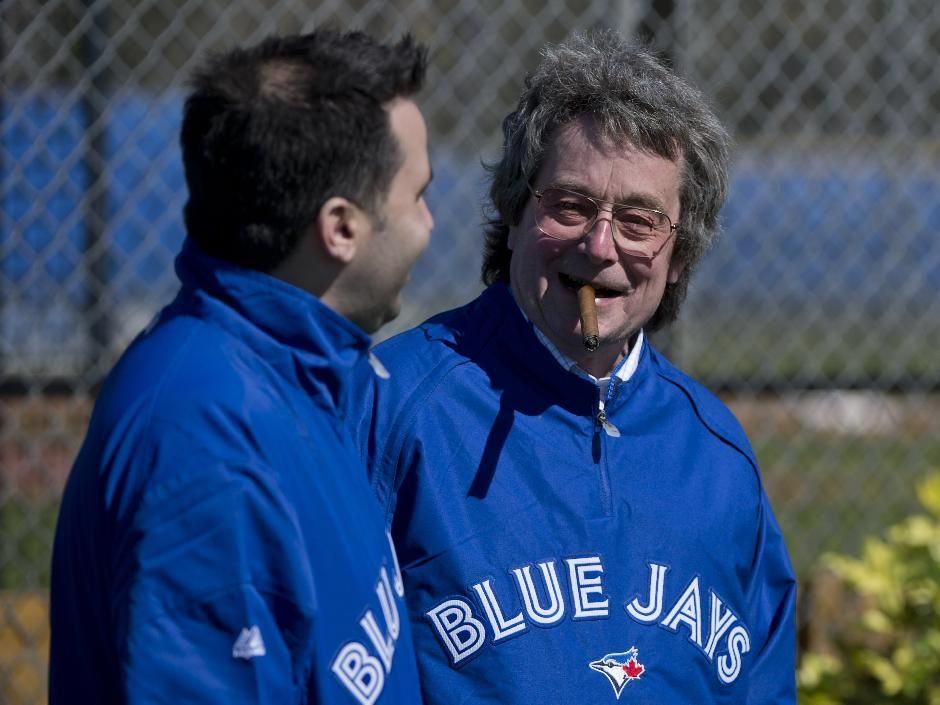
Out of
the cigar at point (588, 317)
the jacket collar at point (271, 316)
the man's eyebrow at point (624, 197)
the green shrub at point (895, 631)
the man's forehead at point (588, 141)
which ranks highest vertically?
the man's forehead at point (588, 141)

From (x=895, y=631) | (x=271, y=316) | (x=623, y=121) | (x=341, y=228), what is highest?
(x=623, y=121)

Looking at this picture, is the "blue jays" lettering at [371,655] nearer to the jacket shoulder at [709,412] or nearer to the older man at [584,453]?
the older man at [584,453]

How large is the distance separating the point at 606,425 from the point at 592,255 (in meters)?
0.29

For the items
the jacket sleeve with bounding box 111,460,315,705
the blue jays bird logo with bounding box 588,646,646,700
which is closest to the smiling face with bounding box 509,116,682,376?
the blue jays bird logo with bounding box 588,646,646,700

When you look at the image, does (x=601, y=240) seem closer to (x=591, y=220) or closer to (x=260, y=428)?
(x=591, y=220)

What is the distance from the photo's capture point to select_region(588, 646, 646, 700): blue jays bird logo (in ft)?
6.31

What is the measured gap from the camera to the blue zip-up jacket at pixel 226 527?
4.04 ft

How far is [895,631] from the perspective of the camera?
3.41 m

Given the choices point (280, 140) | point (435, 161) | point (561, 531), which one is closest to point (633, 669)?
point (561, 531)

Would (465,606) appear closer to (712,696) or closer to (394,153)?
(712,696)

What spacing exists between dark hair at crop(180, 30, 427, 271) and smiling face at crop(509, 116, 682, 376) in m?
0.75

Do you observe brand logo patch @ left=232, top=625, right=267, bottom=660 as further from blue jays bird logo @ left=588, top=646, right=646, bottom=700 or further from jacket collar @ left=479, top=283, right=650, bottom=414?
jacket collar @ left=479, top=283, right=650, bottom=414

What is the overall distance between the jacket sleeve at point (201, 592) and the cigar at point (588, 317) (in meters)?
0.85

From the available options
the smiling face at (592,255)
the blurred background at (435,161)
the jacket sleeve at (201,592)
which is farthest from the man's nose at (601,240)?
the jacket sleeve at (201,592)
